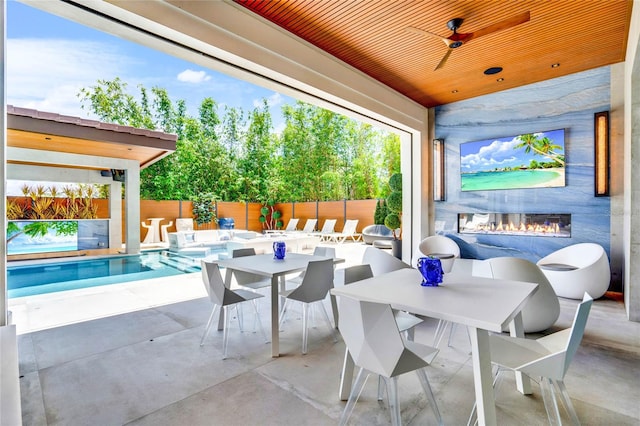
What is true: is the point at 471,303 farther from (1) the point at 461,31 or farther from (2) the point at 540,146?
(2) the point at 540,146

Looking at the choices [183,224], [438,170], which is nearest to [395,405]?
[438,170]

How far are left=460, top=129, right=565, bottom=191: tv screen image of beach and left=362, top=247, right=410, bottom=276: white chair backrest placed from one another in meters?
3.66

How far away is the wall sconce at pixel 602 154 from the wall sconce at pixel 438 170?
8.01ft

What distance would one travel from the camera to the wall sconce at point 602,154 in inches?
195

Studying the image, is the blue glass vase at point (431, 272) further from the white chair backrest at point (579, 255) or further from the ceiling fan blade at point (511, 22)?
the white chair backrest at point (579, 255)

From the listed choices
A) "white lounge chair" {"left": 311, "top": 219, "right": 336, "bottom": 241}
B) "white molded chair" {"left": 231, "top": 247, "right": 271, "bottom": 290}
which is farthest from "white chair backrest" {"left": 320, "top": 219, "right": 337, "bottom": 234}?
"white molded chair" {"left": 231, "top": 247, "right": 271, "bottom": 290}

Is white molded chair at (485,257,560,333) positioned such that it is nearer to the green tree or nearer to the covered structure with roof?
the green tree

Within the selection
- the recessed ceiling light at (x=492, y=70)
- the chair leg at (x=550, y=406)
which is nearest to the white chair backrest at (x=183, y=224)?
the recessed ceiling light at (x=492, y=70)

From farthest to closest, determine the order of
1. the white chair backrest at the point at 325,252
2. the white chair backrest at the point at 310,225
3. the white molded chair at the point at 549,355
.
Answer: the white chair backrest at the point at 310,225, the white chair backrest at the point at 325,252, the white molded chair at the point at 549,355

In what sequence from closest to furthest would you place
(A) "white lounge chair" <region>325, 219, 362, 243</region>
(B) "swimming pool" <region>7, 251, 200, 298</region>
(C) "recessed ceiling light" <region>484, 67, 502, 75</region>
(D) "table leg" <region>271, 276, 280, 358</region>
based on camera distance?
(D) "table leg" <region>271, 276, 280, 358</region>
(C) "recessed ceiling light" <region>484, 67, 502, 75</region>
(B) "swimming pool" <region>7, 251, 200, 298</region>
(A) "white lounge chair" <region>325, 219, 362, 243</region>

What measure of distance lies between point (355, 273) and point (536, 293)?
1828 mm

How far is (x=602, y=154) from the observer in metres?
4.95

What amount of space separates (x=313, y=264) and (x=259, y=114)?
17.2 m

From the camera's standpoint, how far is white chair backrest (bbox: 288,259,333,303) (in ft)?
9.84
